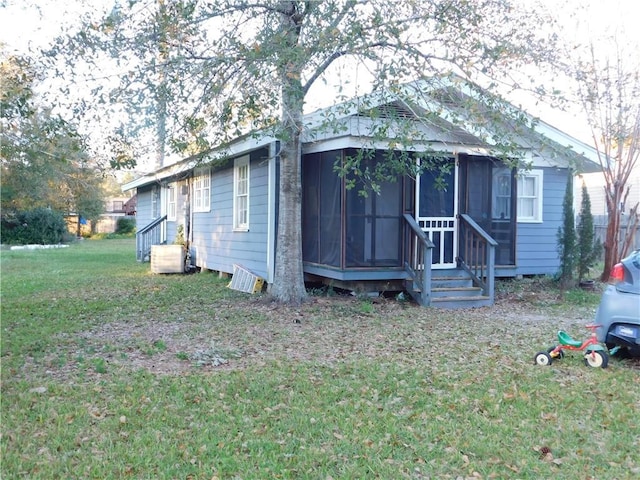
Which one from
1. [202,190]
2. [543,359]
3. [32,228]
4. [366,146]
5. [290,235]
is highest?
[366,146]

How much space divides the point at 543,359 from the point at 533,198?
8186 mm

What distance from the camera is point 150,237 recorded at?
19938 millimetres

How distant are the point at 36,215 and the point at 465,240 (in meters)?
26.4

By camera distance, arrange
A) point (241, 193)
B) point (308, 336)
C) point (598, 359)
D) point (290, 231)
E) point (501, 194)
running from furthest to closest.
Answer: point (241, 193) → point (501, 194) → point (290, 231) → point (308, 336) → point (598, 359)

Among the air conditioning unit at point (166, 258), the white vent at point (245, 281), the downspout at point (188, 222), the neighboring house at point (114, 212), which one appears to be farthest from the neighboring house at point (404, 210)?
the neighboring house at point (114, 212)

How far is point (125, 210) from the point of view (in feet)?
188

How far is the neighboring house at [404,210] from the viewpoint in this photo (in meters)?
9.17

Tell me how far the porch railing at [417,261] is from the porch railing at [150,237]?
1136 centimetres

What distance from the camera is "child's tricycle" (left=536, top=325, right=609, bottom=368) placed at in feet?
18.6

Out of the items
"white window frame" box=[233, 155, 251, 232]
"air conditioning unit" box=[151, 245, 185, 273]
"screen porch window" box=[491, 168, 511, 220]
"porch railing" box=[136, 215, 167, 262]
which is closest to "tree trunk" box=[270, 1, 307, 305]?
"white window frame" box=[233, 155, 251, 232]

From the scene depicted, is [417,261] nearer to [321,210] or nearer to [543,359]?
[321,210]

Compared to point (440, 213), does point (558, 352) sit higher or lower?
lower

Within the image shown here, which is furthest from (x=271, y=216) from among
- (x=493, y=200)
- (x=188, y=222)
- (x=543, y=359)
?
(x=188, y=222)

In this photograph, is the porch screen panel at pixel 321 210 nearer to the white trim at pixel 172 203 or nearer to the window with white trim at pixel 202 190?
the window with white trim at pixel 202 190
